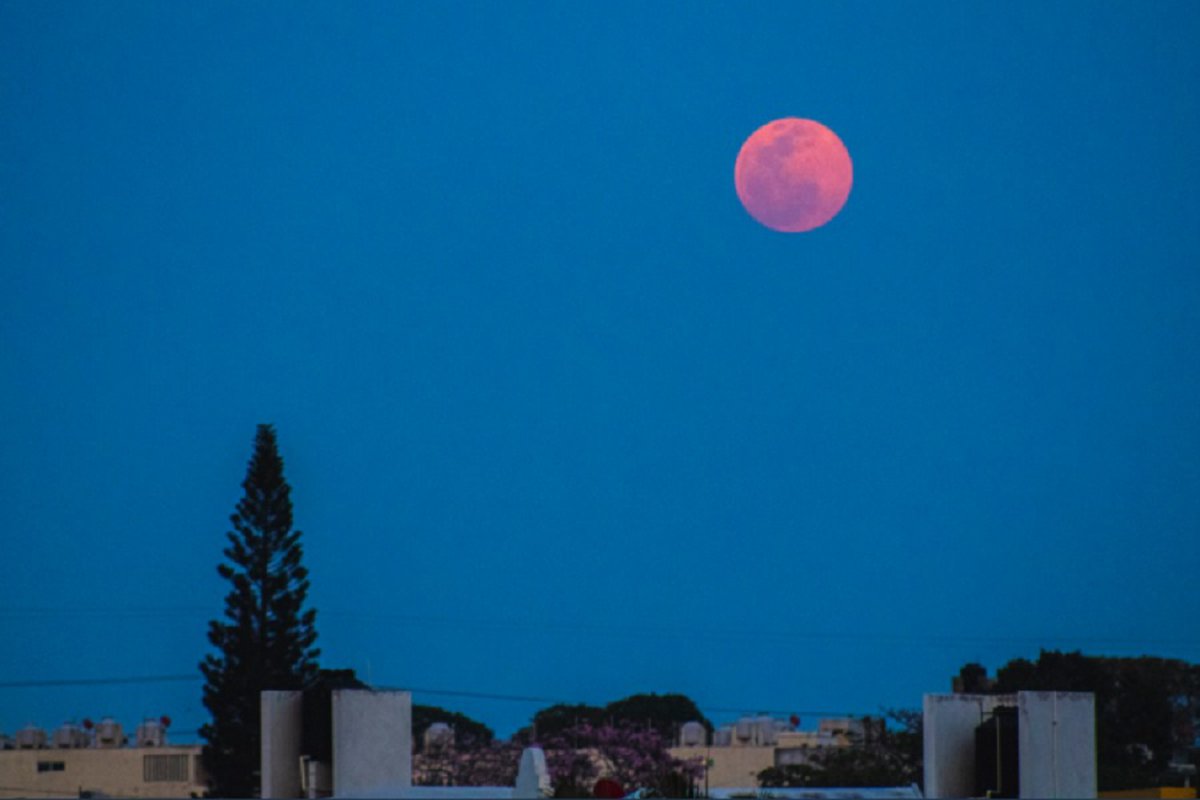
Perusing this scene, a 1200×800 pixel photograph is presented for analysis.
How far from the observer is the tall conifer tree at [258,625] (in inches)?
1806

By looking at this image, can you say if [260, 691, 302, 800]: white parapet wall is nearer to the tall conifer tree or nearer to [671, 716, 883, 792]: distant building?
the tall conifer tree

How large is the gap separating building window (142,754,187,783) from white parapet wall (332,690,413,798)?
5634 centimetres

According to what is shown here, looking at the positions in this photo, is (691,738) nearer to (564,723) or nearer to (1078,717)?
(564,723)

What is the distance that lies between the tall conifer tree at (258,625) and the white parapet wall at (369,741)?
27.3 meters

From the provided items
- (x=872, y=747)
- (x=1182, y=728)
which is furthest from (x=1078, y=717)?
(x=1182, y=728)

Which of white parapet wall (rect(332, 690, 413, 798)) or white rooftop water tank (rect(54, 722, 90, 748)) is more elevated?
white parapet wall (rect(332, 690, 413, 798))

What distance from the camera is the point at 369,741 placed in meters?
18.7

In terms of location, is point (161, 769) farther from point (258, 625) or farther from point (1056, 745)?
point (1056, 745)

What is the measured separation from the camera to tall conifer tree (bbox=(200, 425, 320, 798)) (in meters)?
45.9

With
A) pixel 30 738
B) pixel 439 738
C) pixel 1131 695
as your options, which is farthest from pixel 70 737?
pixel 1131 695

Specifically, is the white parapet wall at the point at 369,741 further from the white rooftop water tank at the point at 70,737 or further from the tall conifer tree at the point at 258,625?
the white rooftop water tank at the point at 70,737

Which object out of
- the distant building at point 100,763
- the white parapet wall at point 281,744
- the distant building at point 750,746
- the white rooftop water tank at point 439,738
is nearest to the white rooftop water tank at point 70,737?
the distant building at point 100,763

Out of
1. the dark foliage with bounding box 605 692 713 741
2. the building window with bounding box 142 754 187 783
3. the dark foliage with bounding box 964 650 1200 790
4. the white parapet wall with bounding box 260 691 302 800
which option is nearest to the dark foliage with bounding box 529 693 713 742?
the dark foliage with bounding box 605 692 713 741

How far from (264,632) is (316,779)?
29.1 metres
